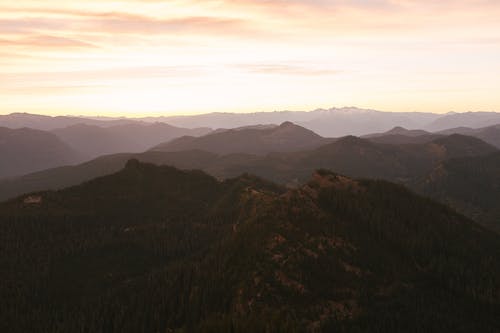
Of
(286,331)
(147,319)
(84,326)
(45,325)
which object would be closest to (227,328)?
(286,331)

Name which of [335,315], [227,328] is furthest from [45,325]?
[335,315]

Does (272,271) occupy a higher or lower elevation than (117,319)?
higher

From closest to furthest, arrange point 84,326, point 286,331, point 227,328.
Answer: point 286,331 < point 227,328 < point 84,326

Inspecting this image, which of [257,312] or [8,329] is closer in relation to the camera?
[257,312]

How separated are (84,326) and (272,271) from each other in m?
81.0

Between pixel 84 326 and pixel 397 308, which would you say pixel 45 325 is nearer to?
pixel 84 326

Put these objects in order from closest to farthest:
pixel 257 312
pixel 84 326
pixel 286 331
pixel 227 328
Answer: pixel 286 331
pixel 227 328
pixel 257 312
pixel 84 326

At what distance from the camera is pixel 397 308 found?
19612 cm

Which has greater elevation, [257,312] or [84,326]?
[257,312]

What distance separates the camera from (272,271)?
198 metres

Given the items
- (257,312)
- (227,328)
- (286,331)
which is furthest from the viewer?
(257,312)

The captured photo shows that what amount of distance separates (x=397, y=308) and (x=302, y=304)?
4144 cm

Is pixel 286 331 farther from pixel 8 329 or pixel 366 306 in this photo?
pixel 8 329

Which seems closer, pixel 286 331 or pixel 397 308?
pixel 286 331
